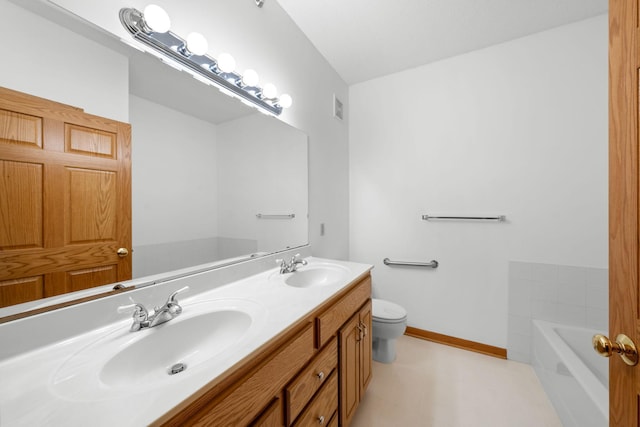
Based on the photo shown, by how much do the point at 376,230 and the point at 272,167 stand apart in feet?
4.24

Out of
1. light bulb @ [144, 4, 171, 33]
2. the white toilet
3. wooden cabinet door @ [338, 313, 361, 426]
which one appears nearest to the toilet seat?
the white toilet

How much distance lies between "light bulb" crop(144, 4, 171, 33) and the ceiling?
994 mm

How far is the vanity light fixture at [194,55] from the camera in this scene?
0.86 metres

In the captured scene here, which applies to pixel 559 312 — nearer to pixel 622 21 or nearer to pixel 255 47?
pixel 622 21

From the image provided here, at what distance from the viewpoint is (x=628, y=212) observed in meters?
0.59

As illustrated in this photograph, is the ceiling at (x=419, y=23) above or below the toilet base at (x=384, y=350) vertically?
above

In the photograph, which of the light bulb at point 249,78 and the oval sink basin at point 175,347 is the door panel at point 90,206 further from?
the light bulb at point 249,78

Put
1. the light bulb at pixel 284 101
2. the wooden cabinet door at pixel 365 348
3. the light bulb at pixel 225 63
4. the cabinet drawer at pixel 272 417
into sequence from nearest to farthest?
the cabinet drawer at pixel 272 417
the light bulb at pixel 225 63
the wooden cabinet door at pixel 365 348
the light bulb at pixel 284 101

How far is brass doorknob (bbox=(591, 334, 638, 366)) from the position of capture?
1.84 feet

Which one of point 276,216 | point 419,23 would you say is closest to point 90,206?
point 276,216

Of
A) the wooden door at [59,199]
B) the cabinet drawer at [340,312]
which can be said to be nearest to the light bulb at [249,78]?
the wooden door at [59,199]

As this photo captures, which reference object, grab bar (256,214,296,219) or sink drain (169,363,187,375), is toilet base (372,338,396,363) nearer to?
grab bar (256,214,296,219)

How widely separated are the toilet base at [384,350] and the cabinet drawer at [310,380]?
0.96 meters

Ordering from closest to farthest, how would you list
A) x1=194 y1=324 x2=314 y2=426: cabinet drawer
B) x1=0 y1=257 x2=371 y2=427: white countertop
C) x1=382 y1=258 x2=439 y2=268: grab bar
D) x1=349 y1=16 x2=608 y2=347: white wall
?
x1=0 y1=257 x2=371 y2=427: white countertop → x1=194 y1=324 x2=314 y2=426: cabinet drawer → x1=349 y1=16 x2=608 y2=347: white wall → x1=382 y1=258 x2=439 y2=268: grab bar
